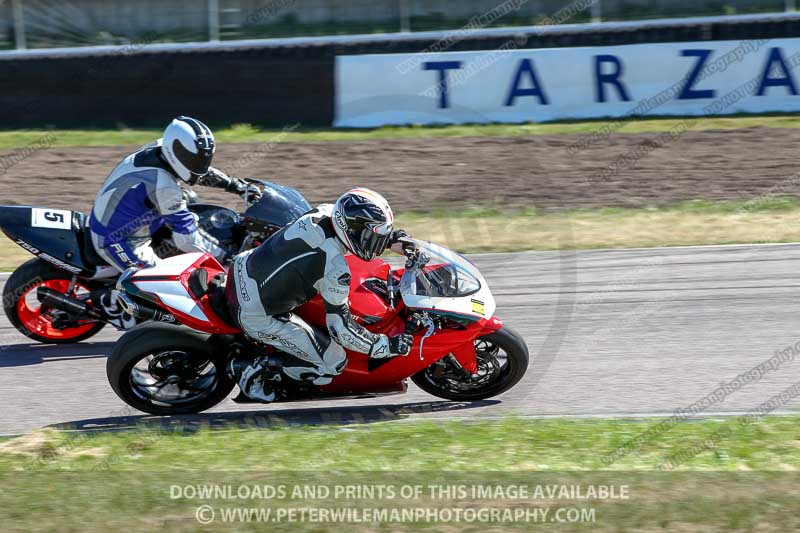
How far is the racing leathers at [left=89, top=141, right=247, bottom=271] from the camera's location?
28.3 feet

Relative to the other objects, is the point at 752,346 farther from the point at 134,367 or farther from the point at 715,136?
the point at 715,136

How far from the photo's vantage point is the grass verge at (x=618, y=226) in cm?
1180

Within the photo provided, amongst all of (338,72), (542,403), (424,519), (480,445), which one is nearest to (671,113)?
(338,72)

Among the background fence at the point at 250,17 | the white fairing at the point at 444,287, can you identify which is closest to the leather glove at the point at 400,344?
the white fairing at the point at 444,287

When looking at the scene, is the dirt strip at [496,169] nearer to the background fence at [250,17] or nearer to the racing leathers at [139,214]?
the background fence at [250,17]

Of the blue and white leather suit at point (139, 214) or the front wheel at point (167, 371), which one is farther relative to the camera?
the blue and white leather suit at point (139, 214)

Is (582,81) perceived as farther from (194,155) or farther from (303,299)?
(303,299)

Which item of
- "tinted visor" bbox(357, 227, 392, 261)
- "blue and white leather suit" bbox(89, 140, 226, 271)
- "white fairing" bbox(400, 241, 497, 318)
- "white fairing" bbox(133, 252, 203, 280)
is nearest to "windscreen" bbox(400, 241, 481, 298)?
"white fairing" bbox(400, 241, 497, 318)

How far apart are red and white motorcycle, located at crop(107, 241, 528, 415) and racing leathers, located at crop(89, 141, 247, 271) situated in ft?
4.15

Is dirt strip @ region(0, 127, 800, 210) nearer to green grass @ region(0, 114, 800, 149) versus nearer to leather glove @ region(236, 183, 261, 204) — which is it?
green grass @ region(0, 114, 800, 149)

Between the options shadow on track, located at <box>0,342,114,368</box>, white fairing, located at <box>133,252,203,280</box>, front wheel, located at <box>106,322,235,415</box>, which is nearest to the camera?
front wheel, located at <box>106,322,235,415</box>

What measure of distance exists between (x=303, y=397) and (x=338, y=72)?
11017 mm

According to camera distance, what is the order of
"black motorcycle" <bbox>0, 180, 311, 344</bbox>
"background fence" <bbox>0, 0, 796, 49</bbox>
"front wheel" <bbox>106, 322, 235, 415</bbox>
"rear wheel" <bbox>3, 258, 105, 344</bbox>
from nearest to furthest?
"front wheel" <bbox>106, 322, 235, 415</bbox>, "black motorcycle" <bbox>0, 180, 311, 344</bbox>, "rear wheel" <bbox>3, 258, 105, 344</bbox>, "background fence" <bbox>0, 0, 796, 49</bbox>

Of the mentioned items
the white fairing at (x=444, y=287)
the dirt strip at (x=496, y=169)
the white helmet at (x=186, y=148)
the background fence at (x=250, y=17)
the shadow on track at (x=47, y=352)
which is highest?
the background fence at (x=250, y=17)
